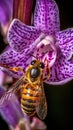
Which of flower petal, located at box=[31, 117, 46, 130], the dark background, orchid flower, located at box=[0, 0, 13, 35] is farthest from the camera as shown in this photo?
the dark background

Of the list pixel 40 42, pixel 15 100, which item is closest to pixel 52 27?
pixel 40 42

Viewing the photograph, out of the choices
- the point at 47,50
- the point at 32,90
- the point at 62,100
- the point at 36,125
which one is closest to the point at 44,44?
the point at 47,50

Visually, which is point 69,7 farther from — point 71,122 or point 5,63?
point 5,63

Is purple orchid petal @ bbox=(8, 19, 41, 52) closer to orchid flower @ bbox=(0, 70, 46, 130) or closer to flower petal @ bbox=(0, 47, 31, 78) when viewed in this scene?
flower petal @ bbox=(0, 47, 31, 78)

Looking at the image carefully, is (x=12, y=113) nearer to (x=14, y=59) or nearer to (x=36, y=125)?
(x=36, y=125)

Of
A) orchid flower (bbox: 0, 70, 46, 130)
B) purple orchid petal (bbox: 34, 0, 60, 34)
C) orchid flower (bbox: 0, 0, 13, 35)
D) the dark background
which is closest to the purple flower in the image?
purple orchid petal (bbox: 34, 0, 60, 34)

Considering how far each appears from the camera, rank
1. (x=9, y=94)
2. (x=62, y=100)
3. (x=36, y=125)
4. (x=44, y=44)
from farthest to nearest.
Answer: (x=62, y=100) → (x=36, y=125) → (x=44, y=44) → (x=9, y=94)
